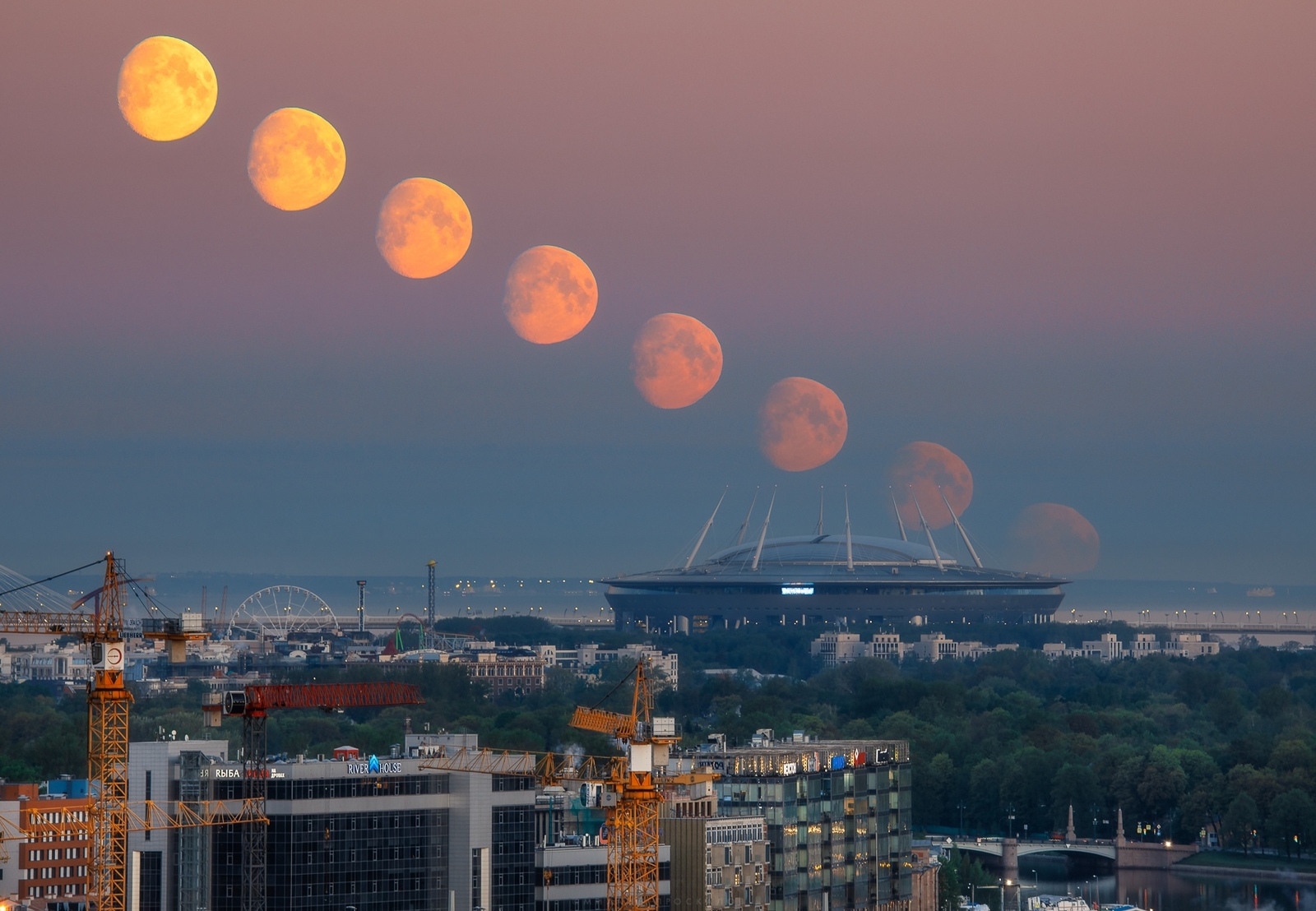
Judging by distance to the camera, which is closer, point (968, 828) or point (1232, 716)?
point (968, 828)

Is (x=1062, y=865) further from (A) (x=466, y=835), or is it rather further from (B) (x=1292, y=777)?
(A) (x=466, y=835)

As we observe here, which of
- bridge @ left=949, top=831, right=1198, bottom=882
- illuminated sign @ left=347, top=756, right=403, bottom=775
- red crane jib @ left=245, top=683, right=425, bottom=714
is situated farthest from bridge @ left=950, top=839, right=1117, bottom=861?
illuminated sign @ left=347, top=756, right=403, bottom=775

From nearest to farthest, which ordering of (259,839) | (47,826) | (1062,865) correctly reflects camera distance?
(259,839) → (47,826) → (1062,865)

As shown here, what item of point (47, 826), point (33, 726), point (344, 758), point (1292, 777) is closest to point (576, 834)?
point (344, 758)

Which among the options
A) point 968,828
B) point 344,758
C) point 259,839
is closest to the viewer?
point 259,839

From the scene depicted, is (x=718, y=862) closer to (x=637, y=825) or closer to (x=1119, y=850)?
(x=637, y=825)

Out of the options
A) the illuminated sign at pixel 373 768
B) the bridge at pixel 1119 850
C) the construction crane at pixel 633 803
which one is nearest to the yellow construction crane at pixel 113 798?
the illuminated sign at pixel 373 768

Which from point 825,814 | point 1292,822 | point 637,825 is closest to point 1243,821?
point 1292,822
